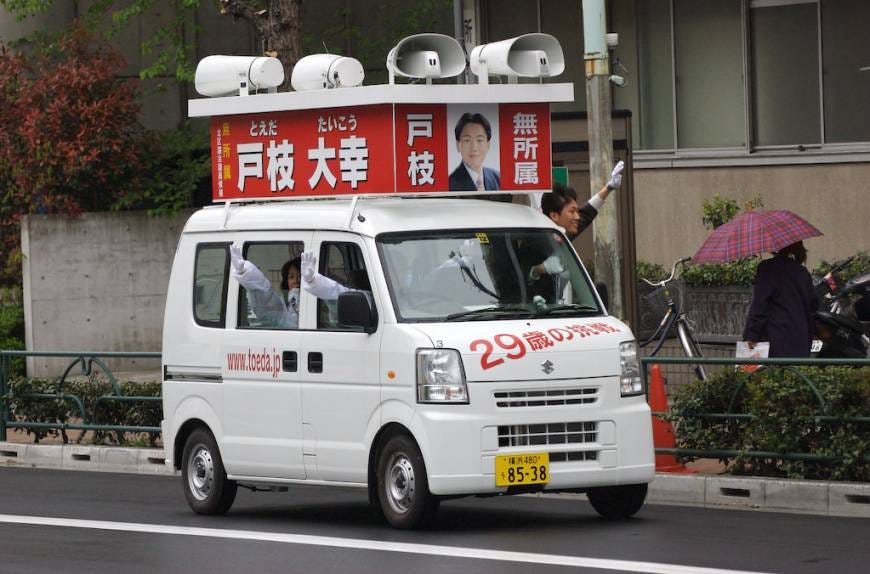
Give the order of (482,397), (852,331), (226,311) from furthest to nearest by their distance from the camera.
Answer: (852,331)
(226,311)
(482,397)

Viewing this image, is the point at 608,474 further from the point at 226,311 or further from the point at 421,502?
the point at 226,311

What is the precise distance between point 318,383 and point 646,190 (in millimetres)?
12262

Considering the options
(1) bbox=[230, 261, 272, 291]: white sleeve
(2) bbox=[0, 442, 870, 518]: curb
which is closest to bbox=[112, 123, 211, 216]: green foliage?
(1) bbox=[230, 261, 272, 291]: white sleeve

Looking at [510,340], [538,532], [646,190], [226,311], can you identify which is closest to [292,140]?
[226,311]

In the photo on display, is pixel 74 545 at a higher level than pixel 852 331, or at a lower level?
lower

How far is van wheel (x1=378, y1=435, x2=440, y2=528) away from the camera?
10812 mm

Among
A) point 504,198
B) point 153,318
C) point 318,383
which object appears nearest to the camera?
point 318,383

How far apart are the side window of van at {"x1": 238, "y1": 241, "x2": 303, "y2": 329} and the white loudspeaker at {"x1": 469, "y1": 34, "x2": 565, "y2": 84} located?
188 centimetres

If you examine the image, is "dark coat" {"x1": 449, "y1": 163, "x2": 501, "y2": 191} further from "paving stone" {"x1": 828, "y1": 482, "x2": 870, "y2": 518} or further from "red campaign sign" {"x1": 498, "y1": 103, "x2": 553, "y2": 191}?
"paving stone" {"x1": 828, "y1": 482, "x2": 870, "y2": 518}

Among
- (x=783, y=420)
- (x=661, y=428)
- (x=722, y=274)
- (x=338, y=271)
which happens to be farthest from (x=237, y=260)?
(x=722, y=274)

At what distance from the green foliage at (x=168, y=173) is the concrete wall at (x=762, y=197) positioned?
7008 millimetres

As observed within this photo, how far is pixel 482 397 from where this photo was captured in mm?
10727

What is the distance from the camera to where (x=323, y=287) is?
11578 millimetres

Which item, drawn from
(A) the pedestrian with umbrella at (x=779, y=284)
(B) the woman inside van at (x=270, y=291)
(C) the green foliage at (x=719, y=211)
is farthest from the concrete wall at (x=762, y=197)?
(B) the woman inside van at (x=270, y=291)
